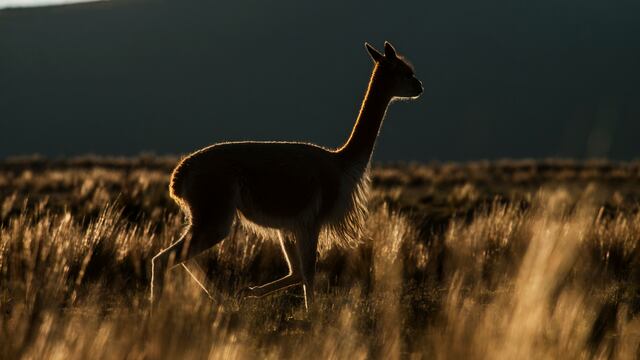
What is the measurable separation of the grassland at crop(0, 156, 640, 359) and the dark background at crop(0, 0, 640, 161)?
186 feet

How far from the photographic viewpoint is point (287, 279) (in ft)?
18.1

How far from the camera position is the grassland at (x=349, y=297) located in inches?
136

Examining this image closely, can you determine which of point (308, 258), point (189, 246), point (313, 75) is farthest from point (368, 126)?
point (313, 75)

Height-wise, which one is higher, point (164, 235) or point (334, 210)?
point (334, 210)

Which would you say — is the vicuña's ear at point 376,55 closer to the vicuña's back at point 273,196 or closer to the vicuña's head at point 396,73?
the vicuña's head at point 396,73

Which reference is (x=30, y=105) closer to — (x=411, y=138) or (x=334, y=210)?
(x=411, y=138)

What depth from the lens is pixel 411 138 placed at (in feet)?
226

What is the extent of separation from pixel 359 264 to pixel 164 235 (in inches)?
58.1

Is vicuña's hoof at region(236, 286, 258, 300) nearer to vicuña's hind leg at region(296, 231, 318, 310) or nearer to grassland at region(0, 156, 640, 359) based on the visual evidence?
grassland at region(0, 156, 640, 359)

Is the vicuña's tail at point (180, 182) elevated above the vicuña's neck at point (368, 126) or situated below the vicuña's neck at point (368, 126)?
below

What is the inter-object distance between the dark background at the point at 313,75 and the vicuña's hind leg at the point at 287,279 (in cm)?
5776

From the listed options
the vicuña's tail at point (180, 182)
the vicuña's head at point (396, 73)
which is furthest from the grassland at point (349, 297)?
the vicuña's head at point (396, 73)

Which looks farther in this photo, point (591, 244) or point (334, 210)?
point (591, 244)

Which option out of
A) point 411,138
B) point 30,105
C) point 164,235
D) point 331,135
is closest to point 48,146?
point 30,105
